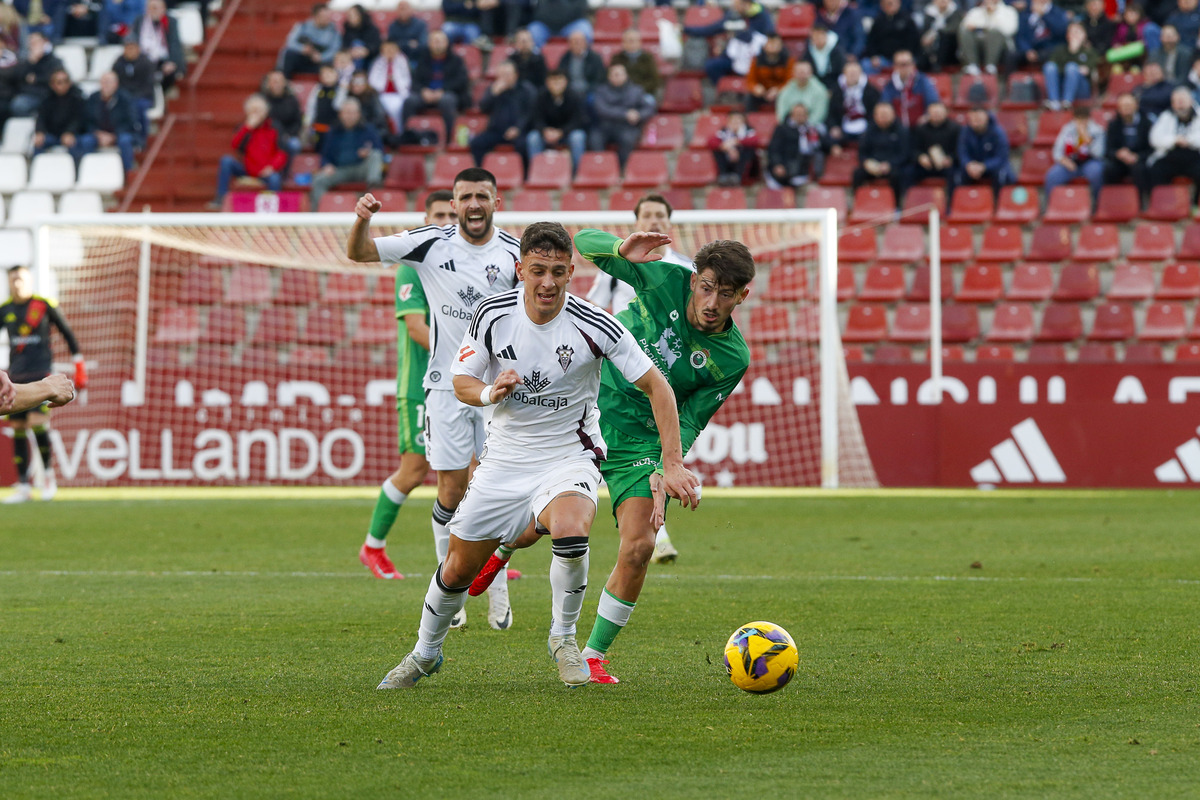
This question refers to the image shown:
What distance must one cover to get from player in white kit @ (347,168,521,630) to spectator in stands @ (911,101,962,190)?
1259 cm

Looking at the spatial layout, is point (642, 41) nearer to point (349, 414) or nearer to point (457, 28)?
point (457, 28)

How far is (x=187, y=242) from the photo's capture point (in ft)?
59.1

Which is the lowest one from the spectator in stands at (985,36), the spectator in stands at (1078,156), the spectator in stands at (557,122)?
the spectator in stands at (1078,156)

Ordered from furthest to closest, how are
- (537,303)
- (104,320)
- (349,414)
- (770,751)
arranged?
(104,320)
(349,414)
(537,303)
(770,751)

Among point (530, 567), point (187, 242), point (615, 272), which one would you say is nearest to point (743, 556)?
point (530, 567)

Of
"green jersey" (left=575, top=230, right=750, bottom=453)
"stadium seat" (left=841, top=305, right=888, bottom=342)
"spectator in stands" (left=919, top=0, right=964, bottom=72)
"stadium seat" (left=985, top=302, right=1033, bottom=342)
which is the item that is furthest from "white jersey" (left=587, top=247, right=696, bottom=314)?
"spectator in stands" (left=919, top=0, right=964, bottom=72)

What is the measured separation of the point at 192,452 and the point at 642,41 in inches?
361

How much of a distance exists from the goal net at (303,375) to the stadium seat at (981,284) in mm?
2147

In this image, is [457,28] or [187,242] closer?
[187,242]

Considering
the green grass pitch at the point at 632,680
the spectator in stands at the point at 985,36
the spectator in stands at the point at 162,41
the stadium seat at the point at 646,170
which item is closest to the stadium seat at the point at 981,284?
the spectator in stands at the point at 985,36

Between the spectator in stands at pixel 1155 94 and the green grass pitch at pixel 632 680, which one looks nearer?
the green grass pitch at pixel 632 680

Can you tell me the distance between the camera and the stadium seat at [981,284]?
Answer: 19.0 metres

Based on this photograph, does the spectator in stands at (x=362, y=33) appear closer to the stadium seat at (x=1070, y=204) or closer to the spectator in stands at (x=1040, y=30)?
the spectator in stands at (x=1040, y=30)

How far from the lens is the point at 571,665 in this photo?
18.9 ft
